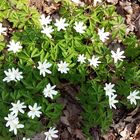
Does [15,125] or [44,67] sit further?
[44,67]

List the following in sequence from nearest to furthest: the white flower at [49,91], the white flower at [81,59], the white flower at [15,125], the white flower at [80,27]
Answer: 1. the white flower at [15,125]
2. the white flower at [49,91]
3. the white flower at [81,59]
4. the white flower at [80,27]

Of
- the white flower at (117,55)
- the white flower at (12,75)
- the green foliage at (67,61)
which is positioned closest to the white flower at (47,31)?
the green foliage at (67,61)

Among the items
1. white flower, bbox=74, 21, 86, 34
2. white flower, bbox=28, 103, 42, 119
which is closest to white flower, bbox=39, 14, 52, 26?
white flower, bbox=74, 21, 86, 34

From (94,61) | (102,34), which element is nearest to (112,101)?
(94,61)

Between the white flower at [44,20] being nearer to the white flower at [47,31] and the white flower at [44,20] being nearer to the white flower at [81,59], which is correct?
the white flower at [47,31]

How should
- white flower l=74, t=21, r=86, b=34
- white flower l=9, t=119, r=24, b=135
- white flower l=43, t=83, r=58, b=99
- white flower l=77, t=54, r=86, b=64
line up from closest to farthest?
white flower l=9, t=119, r=24, b=135 < white flower l=43, t=83, r=58, b=99 < white flower l=77, t=54, r=86, b=64 < white flower l=74, t=21, r=86, b=34

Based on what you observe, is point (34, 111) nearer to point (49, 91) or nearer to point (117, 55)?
point (49, 91)

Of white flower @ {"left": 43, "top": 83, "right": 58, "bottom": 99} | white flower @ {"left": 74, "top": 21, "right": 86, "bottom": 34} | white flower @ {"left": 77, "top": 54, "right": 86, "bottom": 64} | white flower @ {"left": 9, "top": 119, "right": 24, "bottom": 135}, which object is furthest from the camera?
white flower @ {"left": 74, "top": 21, "right": 86, "bottom": 34}

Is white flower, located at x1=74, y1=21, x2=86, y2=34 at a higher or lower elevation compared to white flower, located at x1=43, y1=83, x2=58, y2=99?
higher

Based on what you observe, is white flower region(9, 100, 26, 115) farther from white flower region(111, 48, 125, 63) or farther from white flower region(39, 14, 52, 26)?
white flower region(111, 48, 125, 63)

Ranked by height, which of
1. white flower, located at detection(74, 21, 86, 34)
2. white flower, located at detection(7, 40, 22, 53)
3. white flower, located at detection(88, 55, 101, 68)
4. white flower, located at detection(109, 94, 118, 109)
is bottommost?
white flower, located at detection(109, 94, 118, 109)
